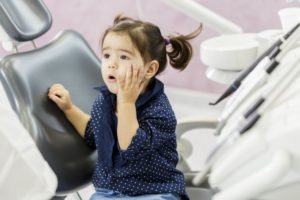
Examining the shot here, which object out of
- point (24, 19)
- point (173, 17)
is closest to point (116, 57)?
point (24, 19)

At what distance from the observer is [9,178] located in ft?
2.71

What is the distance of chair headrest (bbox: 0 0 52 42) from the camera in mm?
1160

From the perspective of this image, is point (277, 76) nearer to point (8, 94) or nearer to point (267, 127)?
point (267, 127)

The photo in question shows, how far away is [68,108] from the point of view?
1.16 meters

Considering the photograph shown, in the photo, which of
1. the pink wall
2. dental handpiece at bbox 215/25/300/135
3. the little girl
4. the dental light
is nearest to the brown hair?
the little girl

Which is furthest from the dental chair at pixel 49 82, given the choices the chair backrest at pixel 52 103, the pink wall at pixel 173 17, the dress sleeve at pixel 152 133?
the pink wall at pixel 173 17

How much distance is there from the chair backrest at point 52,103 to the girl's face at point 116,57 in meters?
0.16

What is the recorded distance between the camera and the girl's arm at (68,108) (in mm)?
1137

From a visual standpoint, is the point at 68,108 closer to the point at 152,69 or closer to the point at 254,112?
the point at 152,69

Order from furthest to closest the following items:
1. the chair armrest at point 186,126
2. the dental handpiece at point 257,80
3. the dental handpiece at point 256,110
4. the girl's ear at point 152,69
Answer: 1. the chair armrest at point 186,126
2. the girl's ear at point 152,69
3. the dental handpiece at point 257,80
4. the dental handpiece at point 256,110

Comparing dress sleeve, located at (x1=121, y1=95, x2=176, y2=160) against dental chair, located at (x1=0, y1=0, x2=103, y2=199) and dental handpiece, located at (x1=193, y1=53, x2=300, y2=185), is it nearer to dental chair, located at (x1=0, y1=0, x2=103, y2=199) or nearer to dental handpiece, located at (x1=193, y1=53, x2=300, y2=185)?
dental chair, located at (x1=0, y1=0, x2=103, y2=199)

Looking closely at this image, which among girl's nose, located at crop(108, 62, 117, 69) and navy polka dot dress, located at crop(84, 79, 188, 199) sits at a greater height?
girl's nose, located at crop(108, 62, 117, 69)

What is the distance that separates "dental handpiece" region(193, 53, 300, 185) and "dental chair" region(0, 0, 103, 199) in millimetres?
554

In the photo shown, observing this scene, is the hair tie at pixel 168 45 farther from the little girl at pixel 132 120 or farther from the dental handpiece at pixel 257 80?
the dental handpiece at pixel 257 80
